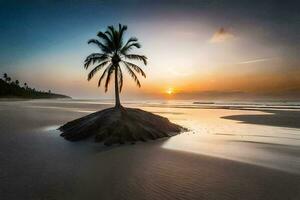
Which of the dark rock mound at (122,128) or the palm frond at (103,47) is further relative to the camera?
the palm frond at (103,47)

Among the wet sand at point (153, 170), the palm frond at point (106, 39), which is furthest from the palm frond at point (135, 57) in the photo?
the wet sand at point (153, 170)

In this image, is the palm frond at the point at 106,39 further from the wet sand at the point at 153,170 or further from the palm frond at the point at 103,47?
the wet sand at the point at 153,170

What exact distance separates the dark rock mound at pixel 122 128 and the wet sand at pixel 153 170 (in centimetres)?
127

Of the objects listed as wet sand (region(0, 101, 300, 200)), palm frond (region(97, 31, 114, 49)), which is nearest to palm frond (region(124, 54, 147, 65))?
palm frond (region(97, 31, 114, 49))

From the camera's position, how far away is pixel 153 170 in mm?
10742

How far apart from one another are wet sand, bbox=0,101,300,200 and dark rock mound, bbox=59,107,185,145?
127cm

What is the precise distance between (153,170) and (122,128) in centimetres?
754

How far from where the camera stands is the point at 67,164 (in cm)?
1179

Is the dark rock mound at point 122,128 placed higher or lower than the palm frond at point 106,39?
lower

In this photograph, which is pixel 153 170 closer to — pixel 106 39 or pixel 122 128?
pixel 122 128

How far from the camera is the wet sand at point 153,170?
8211mm

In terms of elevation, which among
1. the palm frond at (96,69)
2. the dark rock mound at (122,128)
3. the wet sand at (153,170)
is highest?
the palm frond at (96,69)

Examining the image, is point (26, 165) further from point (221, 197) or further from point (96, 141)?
point (221, 197)

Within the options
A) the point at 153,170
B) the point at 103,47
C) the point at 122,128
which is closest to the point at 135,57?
the point at 103,47
